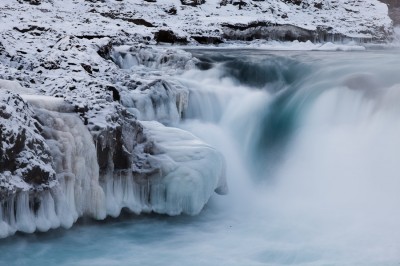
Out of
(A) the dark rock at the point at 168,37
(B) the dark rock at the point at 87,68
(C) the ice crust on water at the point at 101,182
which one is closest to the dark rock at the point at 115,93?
(C) the ice crust on water at the point at 101,182

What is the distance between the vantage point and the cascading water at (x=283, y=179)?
236 inches

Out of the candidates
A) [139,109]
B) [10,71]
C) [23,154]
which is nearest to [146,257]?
[23,154]

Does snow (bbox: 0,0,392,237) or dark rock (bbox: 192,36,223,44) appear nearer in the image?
snow (bbox: 0,0,392,237)

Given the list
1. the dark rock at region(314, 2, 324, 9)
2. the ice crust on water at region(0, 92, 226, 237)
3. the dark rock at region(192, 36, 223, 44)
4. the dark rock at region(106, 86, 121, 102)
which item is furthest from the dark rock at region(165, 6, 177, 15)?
the ice crust on water at region(0, 92, 226, 237)

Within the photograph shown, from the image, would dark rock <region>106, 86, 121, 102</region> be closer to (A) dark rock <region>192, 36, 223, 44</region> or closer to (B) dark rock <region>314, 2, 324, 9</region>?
(A) dark rock <region>192, 36, 223, 44</region>

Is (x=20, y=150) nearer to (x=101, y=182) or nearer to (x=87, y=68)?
(x=101, y=182)

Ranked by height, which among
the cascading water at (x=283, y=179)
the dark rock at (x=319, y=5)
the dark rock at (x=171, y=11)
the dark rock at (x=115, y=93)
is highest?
the dark rock at (x=319, y=5)

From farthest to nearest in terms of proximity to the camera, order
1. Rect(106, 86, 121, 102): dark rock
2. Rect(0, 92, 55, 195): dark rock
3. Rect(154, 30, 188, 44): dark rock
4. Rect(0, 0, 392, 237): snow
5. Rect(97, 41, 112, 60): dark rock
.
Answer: Rect(154, 30, 188, 44): dark rock
Rect(97, 41, 112, 60): dark rock
Rect(106, 86, 121, 102): dark rock
Rect(0, 0, 392, 237): snow
Rect(0, 92, 55, 195): dark rock

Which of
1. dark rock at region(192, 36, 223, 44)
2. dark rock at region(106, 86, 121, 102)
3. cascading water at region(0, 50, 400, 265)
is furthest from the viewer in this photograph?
dark rock at region(192, 36, 223, 44)

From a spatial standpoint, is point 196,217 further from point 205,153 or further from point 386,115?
point 386,115

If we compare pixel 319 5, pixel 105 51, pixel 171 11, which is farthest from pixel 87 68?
pixel 319 5

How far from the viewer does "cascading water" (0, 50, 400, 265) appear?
600cm

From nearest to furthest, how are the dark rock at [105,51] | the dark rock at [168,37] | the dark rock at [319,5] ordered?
the dark rock at [105,51] → the dark rock at [168,37] → the dark rock at [319,5]

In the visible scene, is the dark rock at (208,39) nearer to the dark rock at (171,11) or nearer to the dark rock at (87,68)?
the dark rock at (171,11)
